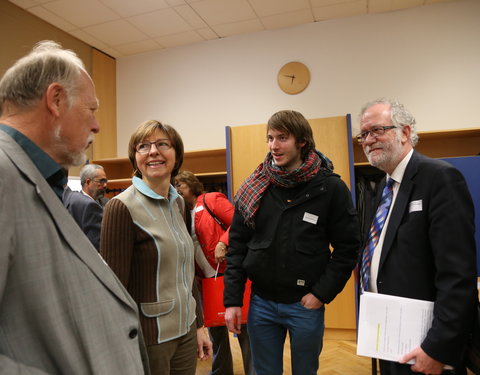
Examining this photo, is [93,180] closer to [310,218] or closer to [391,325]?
A: [310,218]

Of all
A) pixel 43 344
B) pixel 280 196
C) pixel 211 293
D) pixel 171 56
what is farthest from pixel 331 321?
pixel 171 56

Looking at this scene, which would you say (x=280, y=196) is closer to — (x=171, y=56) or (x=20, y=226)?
(x=20, y=226)

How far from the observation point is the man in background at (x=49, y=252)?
1.97 feet

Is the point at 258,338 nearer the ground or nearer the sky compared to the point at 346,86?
nearer the ground

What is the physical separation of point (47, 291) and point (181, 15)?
4.15m

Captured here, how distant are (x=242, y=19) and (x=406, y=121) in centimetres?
334

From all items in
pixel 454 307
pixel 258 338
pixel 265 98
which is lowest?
pixel 258 338

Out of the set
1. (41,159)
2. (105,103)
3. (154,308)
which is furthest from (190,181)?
(105,103)

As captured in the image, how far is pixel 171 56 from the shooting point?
498 cm

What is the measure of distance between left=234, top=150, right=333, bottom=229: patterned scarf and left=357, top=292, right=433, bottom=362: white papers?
0.57m

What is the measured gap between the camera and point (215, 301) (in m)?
2.30

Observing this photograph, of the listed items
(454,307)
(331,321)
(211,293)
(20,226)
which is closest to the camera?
(20,226)

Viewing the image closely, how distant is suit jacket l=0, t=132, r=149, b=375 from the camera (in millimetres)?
593

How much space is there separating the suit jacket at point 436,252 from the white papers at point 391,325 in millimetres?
44
